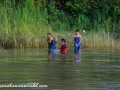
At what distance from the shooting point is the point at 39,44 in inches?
1264

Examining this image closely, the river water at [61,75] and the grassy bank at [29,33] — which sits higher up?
the grassy bank at [29,33]

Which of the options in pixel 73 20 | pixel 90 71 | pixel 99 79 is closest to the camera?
pixel 99 79

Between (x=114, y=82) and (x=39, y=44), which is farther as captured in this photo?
(x=39, y=44)

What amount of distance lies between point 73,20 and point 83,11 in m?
1.23

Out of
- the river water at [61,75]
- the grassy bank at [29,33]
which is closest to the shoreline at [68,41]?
the grassy bank at [29,33]

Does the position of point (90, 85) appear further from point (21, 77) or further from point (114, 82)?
point (21, 77)

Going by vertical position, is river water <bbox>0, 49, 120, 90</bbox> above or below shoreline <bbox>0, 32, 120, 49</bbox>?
below

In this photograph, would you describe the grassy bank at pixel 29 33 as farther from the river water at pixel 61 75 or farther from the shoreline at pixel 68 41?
the river water at pixel 61 75

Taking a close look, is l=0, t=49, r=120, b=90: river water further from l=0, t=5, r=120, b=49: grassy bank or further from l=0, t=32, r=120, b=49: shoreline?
l=0, t=5, r=120, b=49: grassy bank

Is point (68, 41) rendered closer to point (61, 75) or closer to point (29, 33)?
point (29, 33)

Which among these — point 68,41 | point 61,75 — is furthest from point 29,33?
point 61,75

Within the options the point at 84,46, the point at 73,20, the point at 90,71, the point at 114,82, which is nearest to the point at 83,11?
the point at 73,20

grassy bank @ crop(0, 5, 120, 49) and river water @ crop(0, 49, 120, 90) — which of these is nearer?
river water @ crop(0, 49, 120, 90)

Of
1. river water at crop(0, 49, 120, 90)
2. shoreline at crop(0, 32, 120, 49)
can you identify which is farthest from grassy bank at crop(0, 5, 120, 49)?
river water at crop(0, 49, 120, 90)
